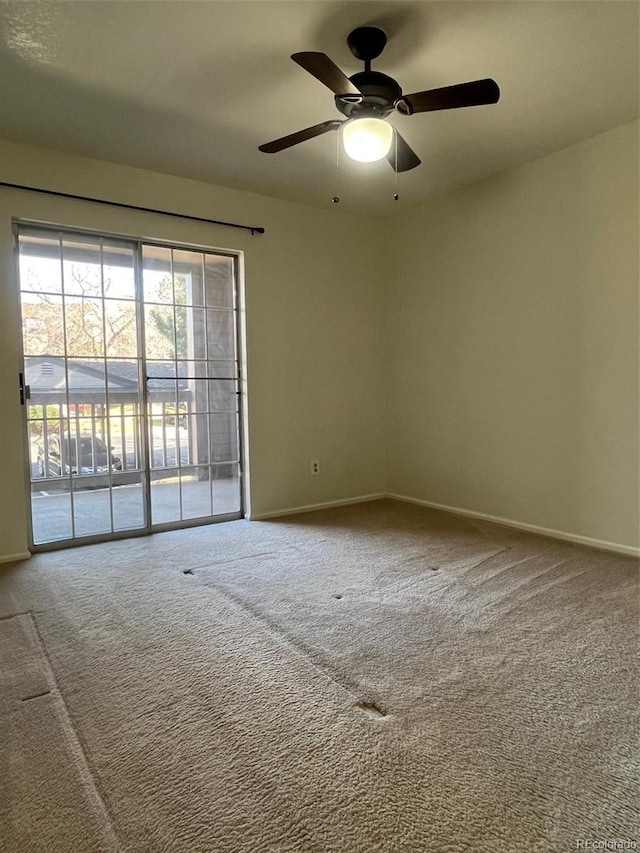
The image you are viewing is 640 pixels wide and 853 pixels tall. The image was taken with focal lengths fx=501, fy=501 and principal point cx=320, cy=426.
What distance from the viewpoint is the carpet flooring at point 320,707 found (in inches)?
48.3

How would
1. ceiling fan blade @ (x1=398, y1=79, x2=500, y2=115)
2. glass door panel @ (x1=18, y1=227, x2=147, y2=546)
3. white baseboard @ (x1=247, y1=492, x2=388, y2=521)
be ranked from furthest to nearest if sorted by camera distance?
white baseboard @ (x1=247, y1=492, x2=388, y2=521) < glass door panel @ (x1=18, y1=227, x2=147, y2=546) < ceiling fan blade @ (x1=398, y1=79, x2=500, y2=115)

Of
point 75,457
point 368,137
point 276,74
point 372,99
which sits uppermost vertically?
point 276,74

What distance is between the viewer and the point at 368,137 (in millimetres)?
2201

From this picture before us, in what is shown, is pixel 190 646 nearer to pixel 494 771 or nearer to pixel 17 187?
pixel 494 771

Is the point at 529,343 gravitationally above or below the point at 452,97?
below

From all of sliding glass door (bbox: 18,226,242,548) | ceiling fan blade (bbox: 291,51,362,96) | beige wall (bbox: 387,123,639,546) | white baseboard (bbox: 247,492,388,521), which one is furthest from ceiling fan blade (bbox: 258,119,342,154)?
white baseboard (bbox: 247,492,388,521)

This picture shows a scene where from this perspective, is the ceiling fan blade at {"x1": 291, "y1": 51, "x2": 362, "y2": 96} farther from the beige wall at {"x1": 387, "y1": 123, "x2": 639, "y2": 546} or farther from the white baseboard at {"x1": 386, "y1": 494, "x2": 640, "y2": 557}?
the white baseboard at {"x1": 386, "y1": 494, "x2": 640, "y2": 557}

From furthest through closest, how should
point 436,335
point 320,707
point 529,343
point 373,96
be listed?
point 436,335 → point 529,343 → point 373,96 → point 320,707

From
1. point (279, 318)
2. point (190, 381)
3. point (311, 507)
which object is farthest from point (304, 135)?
point (311, 507)

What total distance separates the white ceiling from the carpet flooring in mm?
2583

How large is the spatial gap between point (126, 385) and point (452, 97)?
272 centimetres

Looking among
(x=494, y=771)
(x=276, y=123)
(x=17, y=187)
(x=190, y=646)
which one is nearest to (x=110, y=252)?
(x=17, y=187)

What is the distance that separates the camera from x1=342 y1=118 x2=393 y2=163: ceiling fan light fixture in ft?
7.15

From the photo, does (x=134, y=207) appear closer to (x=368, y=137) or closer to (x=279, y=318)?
(x=279, y=318)
